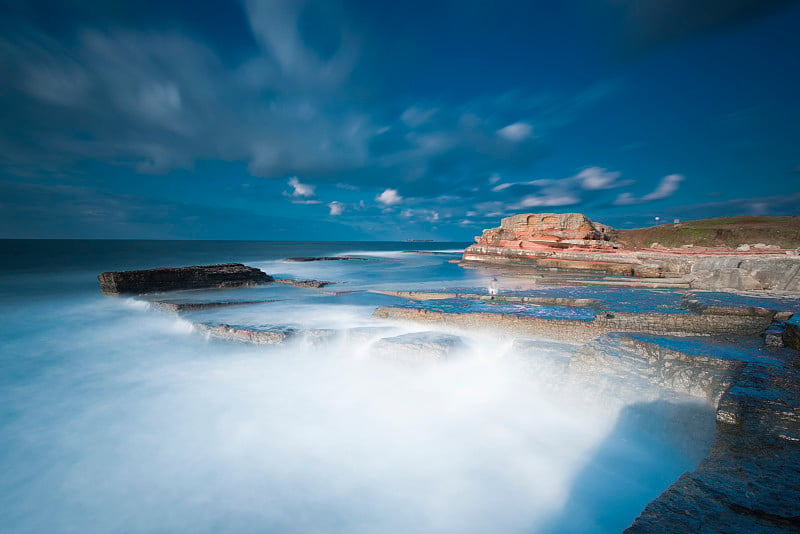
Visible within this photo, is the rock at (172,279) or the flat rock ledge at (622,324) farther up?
the rock at (172,279)

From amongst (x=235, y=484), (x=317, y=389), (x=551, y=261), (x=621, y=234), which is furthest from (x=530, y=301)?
(x=621, y=234)

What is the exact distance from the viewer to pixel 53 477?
4273mm

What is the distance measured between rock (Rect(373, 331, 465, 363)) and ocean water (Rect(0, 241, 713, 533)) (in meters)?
0.11

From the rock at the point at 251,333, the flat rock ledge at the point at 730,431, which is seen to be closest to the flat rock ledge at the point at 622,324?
the flat rock ledge at the point at 730,431

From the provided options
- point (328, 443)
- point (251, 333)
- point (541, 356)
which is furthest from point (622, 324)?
point (251, 333)

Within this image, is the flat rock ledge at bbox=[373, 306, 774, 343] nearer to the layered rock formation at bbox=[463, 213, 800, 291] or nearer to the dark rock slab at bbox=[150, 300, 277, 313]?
the layered rock formation at bbox=[463, 213, 800, 291]

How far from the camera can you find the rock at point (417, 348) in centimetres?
660

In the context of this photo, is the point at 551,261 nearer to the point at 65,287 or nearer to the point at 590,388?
the point at 590,388

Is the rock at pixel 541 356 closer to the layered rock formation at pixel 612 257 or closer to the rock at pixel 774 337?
the rock at pixel 774 337

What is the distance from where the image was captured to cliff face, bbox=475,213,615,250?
28281 millimetres

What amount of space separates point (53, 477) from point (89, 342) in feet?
22.6

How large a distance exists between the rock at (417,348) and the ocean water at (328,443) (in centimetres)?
11

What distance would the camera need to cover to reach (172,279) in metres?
16.1

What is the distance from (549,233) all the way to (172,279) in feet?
97.3
